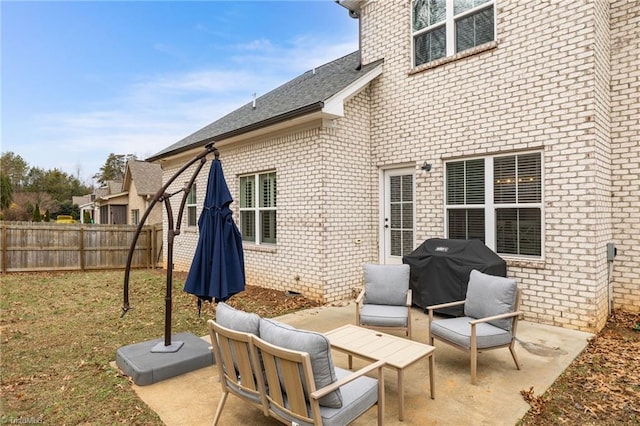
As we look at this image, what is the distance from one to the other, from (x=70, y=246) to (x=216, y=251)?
11251mm

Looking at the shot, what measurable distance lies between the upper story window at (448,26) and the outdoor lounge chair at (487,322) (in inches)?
188

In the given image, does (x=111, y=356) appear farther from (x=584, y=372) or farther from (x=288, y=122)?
(x=584, y=372)

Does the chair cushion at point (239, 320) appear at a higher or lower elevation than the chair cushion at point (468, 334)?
higher

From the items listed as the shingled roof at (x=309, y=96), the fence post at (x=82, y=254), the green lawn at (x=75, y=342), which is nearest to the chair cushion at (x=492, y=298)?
the green lawn at (x=75, y=342)

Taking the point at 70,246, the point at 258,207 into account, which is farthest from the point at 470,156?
the point at 70,246

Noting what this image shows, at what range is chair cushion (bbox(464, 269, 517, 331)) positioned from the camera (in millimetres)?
4004

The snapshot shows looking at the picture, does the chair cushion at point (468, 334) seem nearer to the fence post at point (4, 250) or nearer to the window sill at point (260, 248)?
the window sill at point (260, 248)

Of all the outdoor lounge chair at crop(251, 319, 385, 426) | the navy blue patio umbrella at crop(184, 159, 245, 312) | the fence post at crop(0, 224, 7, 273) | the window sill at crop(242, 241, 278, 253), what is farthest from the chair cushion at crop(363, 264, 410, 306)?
the fence post at crop(0, 224, 7, 273)

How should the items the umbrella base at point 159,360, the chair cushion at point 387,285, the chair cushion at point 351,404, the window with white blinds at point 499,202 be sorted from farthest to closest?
the window with white blinds at point 499,202 → the chair cushion at point 387,285 → the umbrella base at point 159,360 → the chair cushion at point 351,404

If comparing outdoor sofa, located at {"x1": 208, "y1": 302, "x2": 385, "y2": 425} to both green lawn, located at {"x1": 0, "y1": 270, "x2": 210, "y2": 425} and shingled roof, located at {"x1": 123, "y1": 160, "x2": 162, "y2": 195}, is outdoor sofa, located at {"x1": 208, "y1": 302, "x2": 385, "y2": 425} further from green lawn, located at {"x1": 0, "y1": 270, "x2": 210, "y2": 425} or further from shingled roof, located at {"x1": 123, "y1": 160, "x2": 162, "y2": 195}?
shingled roof, located at {"x1": 123, "y1": 160, "x2": 162, "y2": 195}

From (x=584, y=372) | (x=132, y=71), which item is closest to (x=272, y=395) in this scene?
(x=584, y=372)

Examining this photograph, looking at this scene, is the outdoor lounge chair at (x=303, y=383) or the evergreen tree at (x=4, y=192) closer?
the outdoor lounge chair at (x=303, y=383)

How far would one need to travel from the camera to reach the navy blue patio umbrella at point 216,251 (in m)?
4.22

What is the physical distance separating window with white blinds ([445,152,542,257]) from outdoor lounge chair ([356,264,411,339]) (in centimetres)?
217
